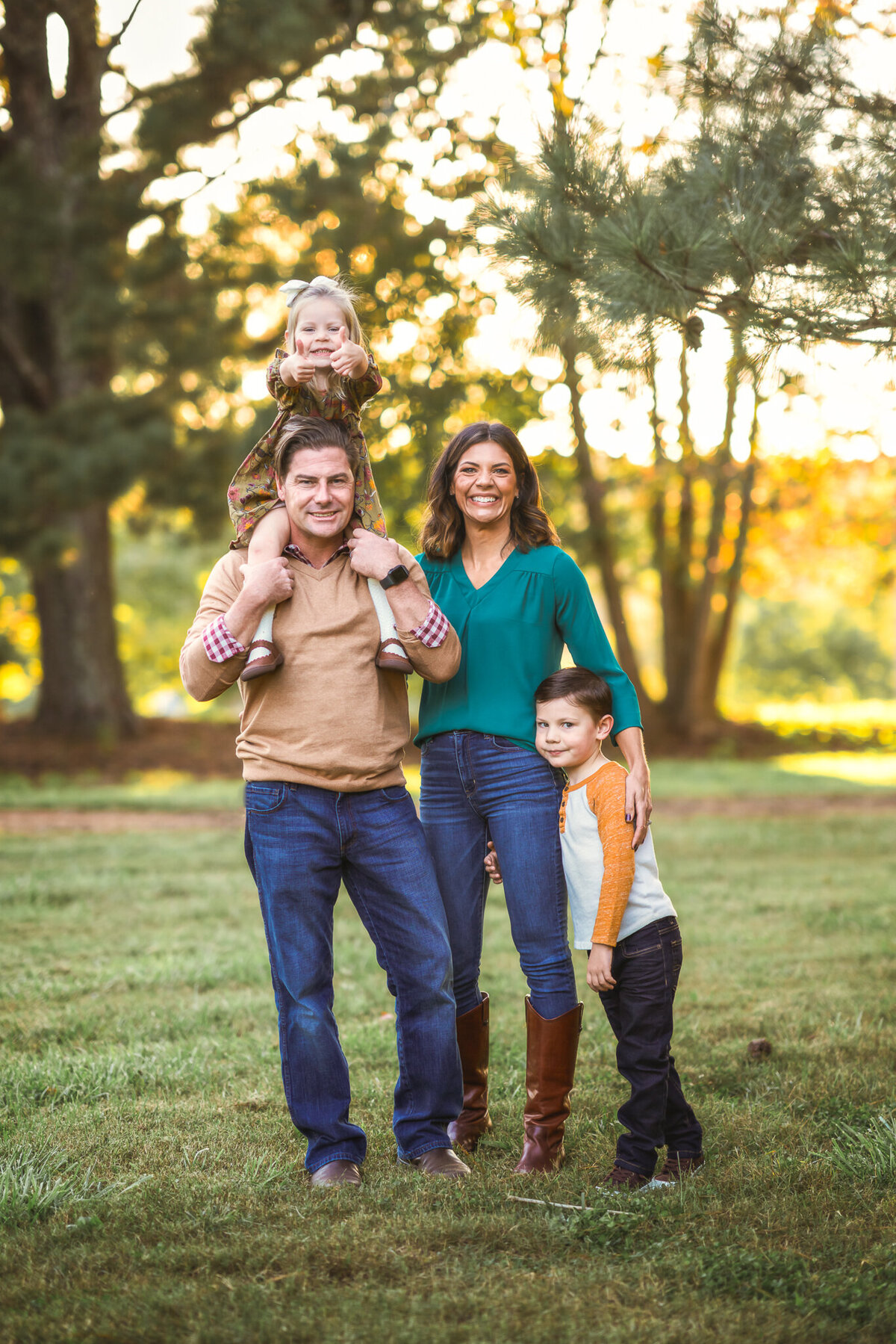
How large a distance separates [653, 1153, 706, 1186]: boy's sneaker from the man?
0.51 metres

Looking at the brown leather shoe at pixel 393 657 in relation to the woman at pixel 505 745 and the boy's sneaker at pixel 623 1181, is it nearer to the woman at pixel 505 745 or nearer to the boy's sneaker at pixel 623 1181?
the woman at pixel 505 745

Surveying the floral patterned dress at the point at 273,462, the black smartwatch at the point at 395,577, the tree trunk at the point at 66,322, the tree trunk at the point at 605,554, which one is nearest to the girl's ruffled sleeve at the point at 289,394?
the floral patterned dress at the point at 273,462

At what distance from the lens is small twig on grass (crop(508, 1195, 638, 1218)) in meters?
2.66

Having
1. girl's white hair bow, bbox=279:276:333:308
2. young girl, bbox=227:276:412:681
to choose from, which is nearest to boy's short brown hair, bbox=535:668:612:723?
young girl, bbox=227:276:412:681

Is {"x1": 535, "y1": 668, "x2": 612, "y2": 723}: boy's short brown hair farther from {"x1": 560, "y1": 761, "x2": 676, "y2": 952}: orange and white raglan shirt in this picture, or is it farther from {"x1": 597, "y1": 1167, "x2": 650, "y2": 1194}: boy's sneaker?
{"x1": 597, "y1": 1167, "x2": 650, "y2": 1194}: boy's sneaker

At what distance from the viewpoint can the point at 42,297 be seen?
12477 millimetres

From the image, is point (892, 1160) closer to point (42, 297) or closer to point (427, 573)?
point (427, 573)

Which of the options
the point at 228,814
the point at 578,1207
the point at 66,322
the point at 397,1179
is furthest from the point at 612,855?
the point at 66,322

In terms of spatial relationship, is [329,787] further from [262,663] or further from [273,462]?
[273,462]

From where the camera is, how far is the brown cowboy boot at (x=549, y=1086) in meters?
3.01

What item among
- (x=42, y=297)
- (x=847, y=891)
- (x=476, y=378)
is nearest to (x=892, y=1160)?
(x=847, y=891)

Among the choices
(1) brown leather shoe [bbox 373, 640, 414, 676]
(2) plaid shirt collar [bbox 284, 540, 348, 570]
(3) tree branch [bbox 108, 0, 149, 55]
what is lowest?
(1) brown leather shoe [bbox 373, 640, 414, 676]

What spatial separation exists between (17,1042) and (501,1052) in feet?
5.56

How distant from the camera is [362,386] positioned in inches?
125
